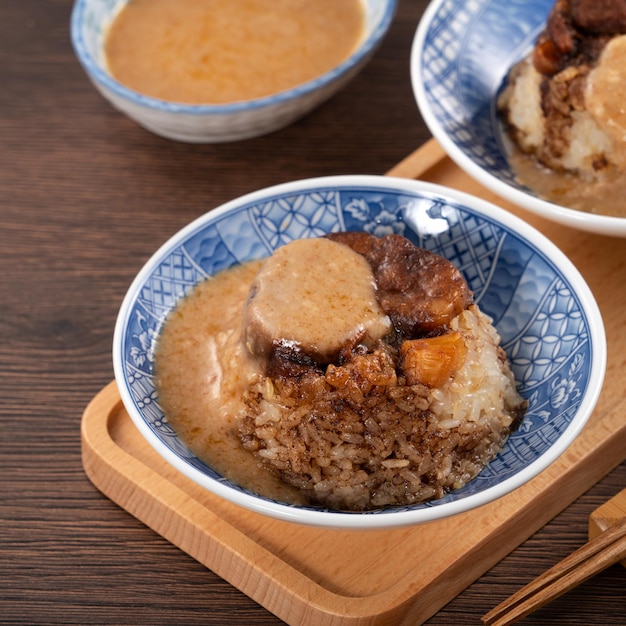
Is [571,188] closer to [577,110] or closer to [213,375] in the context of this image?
[577,110]

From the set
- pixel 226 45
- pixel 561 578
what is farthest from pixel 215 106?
pixel 561 578

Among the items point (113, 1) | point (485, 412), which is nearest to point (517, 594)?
point (485, 412)

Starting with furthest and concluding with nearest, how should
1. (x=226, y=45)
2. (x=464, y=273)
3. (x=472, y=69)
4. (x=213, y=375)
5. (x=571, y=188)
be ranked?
1. (x=226, y=45)
2. (x=472, y=69)
3. (x=571, y=188)
4. (x=464, y=273)
5. (x=213, y=375)

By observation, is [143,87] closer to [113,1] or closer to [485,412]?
[113,1]

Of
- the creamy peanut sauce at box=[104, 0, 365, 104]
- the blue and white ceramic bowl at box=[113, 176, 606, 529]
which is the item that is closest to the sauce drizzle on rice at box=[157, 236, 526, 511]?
the blue and white ceramic bowl at box=[113, 176, 606, 529]

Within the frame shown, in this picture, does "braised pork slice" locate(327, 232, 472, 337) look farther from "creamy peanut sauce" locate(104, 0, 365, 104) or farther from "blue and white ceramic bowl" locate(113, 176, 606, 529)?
"creamy peanut sauce" locate(104, 0, 365, 104)

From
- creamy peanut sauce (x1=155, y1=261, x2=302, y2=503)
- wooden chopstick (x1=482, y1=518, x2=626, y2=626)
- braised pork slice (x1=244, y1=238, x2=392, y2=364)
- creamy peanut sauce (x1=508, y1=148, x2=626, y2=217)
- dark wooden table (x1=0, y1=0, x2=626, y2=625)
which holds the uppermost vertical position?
creamy peanut sauce (x1=508, y1=148, x2=626, y2=217)
